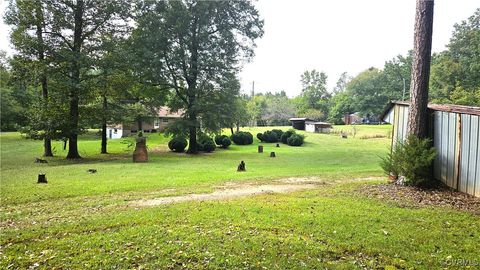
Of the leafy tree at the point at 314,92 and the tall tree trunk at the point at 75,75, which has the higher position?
the leafy tree at the point at 314,92

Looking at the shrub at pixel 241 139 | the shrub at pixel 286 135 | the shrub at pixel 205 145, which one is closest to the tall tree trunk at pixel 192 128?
the shrub at pixel 205 145

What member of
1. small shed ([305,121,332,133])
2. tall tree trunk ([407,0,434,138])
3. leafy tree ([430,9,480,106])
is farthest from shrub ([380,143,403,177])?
small shed ([305,121,332,133])

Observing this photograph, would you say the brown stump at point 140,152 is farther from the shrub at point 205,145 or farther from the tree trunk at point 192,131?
the shrub at point 205,145

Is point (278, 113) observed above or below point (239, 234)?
above

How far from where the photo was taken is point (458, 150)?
7.38 m

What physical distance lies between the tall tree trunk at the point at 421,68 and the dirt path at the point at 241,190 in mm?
3126

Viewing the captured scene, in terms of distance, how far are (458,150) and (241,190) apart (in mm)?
5345

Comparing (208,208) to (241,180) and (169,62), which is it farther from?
(169,62)

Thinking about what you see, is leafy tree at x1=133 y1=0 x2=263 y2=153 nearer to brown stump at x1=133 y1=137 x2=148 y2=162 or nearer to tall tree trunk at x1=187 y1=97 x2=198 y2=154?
tall tree trunk at x1=187 y1=97 x2=198 y2=154

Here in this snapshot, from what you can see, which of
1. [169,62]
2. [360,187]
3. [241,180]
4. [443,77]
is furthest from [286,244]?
[443,77]

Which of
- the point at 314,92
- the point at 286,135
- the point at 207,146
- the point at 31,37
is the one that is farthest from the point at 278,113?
the point at 31,37

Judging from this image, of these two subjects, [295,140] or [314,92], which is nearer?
[295,140]

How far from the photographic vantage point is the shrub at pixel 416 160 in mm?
7398

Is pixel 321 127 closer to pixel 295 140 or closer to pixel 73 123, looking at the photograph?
pixel 295 140
